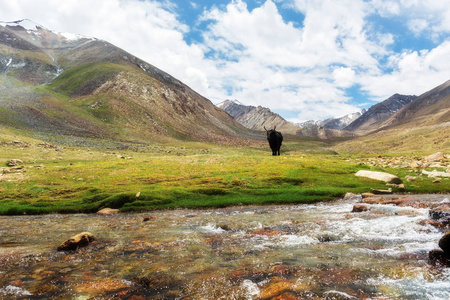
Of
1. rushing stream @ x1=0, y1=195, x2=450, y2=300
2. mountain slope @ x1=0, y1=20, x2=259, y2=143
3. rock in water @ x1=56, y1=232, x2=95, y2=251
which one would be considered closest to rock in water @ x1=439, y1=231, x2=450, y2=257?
rushing stream @ x1=0, y1=195, x2=450, y2=300

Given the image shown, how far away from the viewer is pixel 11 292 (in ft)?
28.8

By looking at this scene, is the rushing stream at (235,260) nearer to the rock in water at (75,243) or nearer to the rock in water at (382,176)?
the rock in water at (75,243)

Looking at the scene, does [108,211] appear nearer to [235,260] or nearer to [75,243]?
[75,243]

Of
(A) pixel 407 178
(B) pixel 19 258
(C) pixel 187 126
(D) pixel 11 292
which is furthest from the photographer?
(C) pixel 187 126

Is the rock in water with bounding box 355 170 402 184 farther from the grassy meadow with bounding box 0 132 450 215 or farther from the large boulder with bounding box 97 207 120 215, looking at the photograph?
the large boulder with bounding box 97 207 120 215

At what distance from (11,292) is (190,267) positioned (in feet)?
19.7

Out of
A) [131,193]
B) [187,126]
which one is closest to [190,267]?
[131,193]

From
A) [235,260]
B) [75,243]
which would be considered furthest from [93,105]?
[235,260]

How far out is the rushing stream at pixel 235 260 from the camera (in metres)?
8.65

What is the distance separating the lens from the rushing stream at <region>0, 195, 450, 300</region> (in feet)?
28.4

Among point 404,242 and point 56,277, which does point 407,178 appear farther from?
point 56,277

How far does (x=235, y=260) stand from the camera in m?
11.5

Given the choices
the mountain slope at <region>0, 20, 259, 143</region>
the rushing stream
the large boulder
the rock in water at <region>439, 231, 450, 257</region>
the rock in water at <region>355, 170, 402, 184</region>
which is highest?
the mountain slope at <region>0, 20, 259, 143</region>

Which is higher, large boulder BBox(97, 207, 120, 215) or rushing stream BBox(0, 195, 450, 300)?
rushing stream BBox(0, 195, 450, 300)
